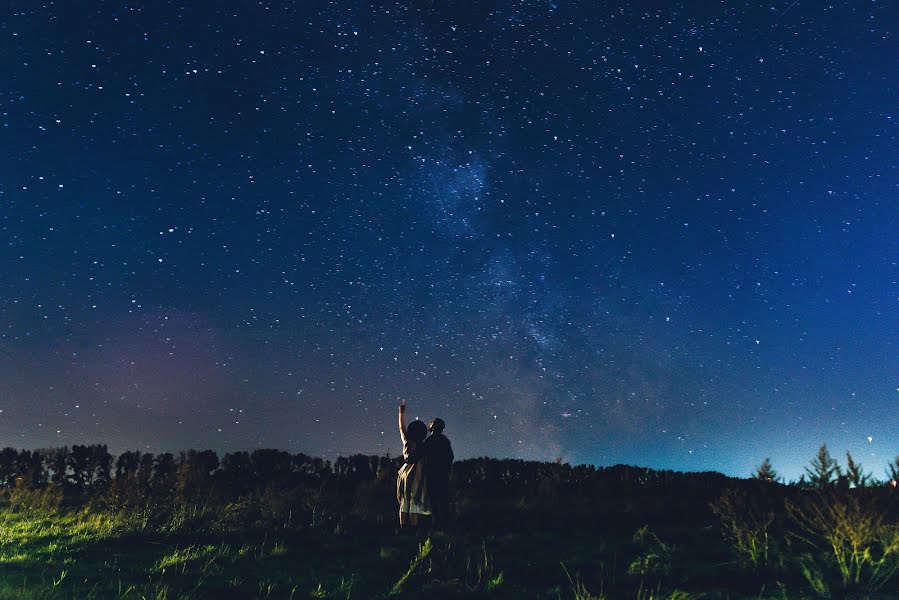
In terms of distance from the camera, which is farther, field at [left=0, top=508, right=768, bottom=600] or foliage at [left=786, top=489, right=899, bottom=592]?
field at [left=0, top=508, right=768, bottom=600]

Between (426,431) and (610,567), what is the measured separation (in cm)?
374

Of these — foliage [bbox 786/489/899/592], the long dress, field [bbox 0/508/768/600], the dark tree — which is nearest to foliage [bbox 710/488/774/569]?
field [bbox 0/508/768/600]

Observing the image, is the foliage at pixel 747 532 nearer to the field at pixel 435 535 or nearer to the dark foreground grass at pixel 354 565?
the field at pixel 435 535

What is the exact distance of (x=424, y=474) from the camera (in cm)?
925

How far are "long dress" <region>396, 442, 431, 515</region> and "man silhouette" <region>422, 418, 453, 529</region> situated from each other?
9cm

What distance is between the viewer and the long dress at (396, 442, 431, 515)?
925cm

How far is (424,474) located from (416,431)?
717 millimetres

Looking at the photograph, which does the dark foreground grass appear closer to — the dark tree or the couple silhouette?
the couple silhouette

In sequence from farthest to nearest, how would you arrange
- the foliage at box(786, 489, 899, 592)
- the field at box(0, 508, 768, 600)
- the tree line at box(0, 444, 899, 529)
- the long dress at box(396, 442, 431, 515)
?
the tree line at box(0, 444, 899, 529) < the long dress at box(396, 442, 431, 515) < the field at box(0, 508, 768, 600) < the foliage at box(786, 489, 899, 592)

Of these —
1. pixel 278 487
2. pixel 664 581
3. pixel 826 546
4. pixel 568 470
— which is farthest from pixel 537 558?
pixel 568 470

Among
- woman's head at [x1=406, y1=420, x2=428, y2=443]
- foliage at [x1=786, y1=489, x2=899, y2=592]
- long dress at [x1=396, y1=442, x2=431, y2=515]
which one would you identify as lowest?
foliage at [x1=786, y1=489, x2=899, y2=592]

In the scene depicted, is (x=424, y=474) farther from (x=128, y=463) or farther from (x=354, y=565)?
(x=128, y=463)

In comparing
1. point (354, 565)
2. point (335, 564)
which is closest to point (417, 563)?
point (354, 565)

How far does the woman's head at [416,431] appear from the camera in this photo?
9477mm
